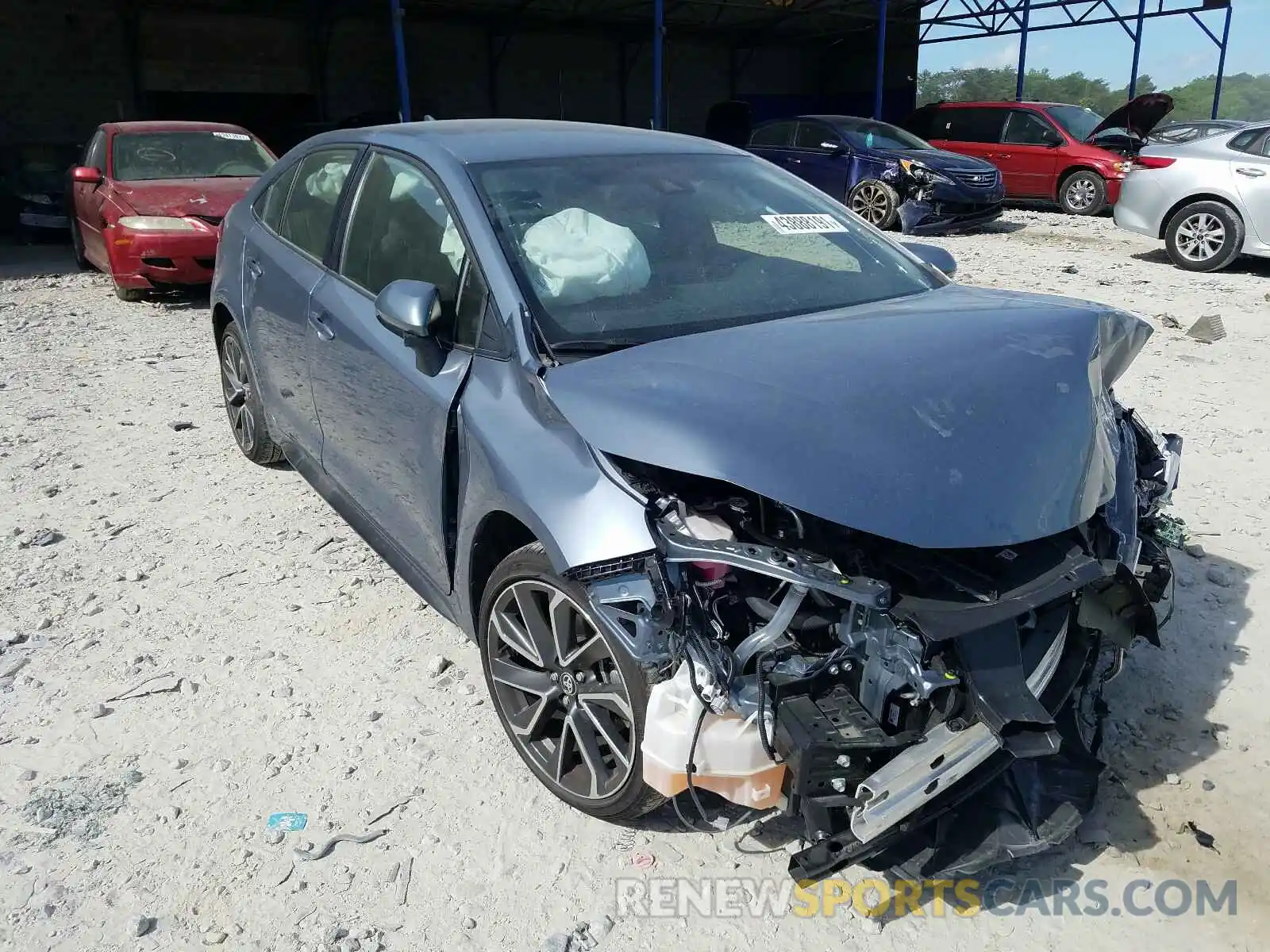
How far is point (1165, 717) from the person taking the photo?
9.75ft

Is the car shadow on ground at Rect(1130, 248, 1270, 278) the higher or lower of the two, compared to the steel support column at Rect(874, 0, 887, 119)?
lower

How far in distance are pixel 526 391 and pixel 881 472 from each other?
94 centimetres

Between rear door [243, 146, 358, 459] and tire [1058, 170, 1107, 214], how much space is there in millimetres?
13152

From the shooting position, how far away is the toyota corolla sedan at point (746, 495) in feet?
6.83

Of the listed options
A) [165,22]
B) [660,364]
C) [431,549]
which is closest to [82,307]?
[431,549]

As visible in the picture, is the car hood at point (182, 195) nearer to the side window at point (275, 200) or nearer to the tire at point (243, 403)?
the tire at point (243, 403)

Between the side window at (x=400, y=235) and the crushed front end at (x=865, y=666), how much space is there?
100 cm

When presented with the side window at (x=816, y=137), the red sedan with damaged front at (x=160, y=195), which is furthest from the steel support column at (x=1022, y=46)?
the red sedan with damaged front at (x=160, y=195)

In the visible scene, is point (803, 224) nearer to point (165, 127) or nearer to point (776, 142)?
point (165, 127)

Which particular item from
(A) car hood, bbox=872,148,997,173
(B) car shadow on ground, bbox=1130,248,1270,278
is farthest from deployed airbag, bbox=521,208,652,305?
(A) car hood, bbox=872,148,997,173

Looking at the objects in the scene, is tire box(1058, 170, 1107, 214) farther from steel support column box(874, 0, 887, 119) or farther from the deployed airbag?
the deployed airbag

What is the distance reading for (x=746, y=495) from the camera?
240cm

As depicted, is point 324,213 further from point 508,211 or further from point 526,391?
point 526,391

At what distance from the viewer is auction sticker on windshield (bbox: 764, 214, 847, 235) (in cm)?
335
